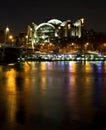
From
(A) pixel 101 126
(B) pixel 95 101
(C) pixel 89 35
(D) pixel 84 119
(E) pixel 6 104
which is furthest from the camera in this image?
(C) pixel 89 35

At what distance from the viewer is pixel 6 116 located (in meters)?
13.3

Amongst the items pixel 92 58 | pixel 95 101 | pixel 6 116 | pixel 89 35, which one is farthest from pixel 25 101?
pixel 89 35

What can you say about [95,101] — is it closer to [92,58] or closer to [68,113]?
[68,113]

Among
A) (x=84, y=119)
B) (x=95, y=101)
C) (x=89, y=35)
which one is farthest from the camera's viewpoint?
(x=89, y=35)

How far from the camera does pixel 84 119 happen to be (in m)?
12.8

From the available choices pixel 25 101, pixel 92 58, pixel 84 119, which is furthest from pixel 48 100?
pixel 92 58

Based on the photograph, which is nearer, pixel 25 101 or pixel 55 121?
pixel 55 121

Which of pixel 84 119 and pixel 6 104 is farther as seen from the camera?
pixel 6 104

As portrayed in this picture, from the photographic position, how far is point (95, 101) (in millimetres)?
17406

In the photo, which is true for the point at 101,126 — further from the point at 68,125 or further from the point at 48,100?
the point at 48,100

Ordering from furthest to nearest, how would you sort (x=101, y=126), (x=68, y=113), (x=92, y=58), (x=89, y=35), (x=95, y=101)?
(x=89, y=35) → (x=92, y=58) → (x=95, y=101) → (x=68, y=113) → (x=101, y=126)

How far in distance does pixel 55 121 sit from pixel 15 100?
5.49 m

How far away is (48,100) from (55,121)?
5337mm

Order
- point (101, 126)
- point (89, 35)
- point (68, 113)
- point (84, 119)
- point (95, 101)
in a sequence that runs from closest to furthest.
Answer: point (101, 126)
point (84, 119)
point (68, 113)
point (95, 101)
point (89, 35)
